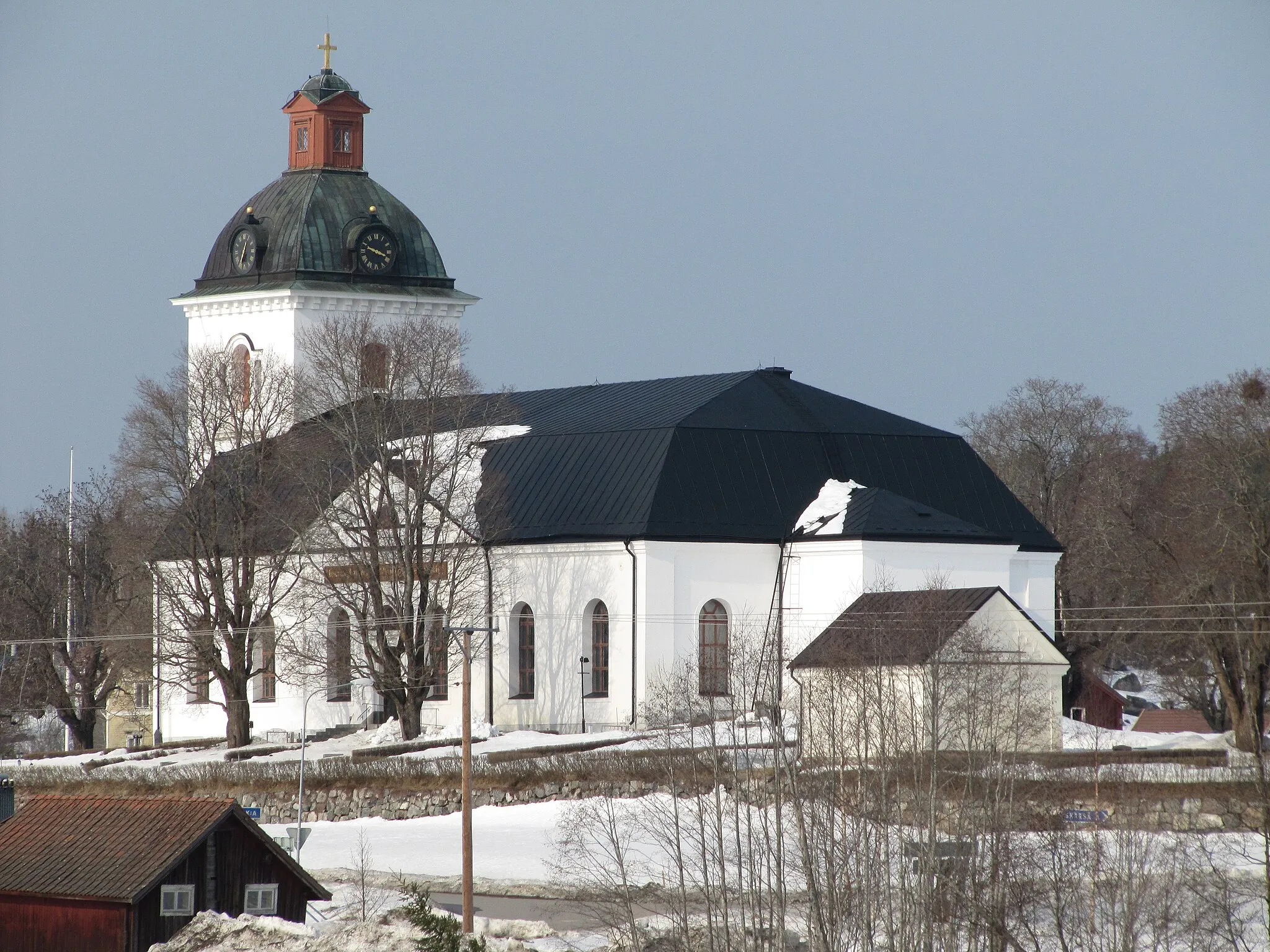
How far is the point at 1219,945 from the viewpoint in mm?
34906

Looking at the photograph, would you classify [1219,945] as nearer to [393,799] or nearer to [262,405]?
[393,799]

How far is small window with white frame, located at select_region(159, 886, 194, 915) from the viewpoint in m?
37.5

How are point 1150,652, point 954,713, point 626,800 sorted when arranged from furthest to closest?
point 1150,652 < point 626,800 < point 954,713

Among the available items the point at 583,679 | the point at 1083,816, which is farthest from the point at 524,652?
the point at 1083,816

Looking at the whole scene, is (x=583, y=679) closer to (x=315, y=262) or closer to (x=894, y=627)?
(x=894, y=627)

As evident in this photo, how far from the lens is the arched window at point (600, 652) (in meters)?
58.4

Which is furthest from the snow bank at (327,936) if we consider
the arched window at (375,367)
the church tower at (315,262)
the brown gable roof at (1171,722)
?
the brown gable roof at (1171,722)

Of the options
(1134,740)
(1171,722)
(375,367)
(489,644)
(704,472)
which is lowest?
(1134,740)

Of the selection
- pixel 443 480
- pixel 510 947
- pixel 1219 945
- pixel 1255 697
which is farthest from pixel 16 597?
pixel 1219 945

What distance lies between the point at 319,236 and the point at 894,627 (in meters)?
25.7

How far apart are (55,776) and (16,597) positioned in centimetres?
2059

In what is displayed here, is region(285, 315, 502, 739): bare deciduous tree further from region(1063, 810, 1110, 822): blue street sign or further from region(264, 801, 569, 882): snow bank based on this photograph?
region(1063, 810, 1110, 822): blue street sign

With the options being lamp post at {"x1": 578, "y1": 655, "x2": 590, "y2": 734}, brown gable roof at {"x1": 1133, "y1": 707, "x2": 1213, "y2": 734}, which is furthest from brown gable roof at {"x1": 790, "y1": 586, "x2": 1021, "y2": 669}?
brown gable roof at {"x1": 1133, "y1": 707, "x2": 1213, "y2": 734}

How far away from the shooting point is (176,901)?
37688mm
